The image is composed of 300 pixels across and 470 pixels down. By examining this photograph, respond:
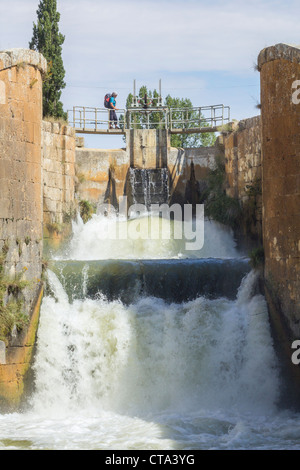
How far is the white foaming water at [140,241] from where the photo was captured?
69.5 ft

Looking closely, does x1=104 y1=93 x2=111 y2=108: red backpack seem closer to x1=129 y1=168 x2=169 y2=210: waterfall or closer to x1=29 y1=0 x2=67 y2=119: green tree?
x1=29 y1=0 x2=67 y2=119: green tree

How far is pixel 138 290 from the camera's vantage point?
53.7 feet

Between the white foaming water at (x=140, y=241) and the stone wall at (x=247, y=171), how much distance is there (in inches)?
34.2

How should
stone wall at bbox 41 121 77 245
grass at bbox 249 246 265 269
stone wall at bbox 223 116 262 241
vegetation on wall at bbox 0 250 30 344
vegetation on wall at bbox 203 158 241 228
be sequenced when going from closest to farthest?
1. vegetation on wall at bbox 0 250 30 344
2. grass at bbox 249 246 265 269
3. stone wall at bbox 223 116 262 241
4. stone wall at bbox 41 121 77 245
5. vegetation on wall at bbox 203 158 241 228

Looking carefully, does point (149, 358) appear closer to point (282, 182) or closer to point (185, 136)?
point (282, 182)

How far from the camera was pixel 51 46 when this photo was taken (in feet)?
94.3

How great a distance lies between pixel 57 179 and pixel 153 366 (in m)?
8.38

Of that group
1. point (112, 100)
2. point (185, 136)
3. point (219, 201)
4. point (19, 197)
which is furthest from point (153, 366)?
point (185, 136)

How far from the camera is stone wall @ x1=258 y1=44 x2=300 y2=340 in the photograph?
1556 cm

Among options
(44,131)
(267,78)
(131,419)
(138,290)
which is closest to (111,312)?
(138,290)

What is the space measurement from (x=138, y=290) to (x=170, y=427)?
357cm

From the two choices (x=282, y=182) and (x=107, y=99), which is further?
(x=107, y=99)

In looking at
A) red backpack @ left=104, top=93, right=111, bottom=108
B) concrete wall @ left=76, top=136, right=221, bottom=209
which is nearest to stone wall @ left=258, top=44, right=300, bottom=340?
concrete wall @ left=76, top=136, right=221, bottom=209

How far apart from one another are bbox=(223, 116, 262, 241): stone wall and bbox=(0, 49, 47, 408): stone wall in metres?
6.91
